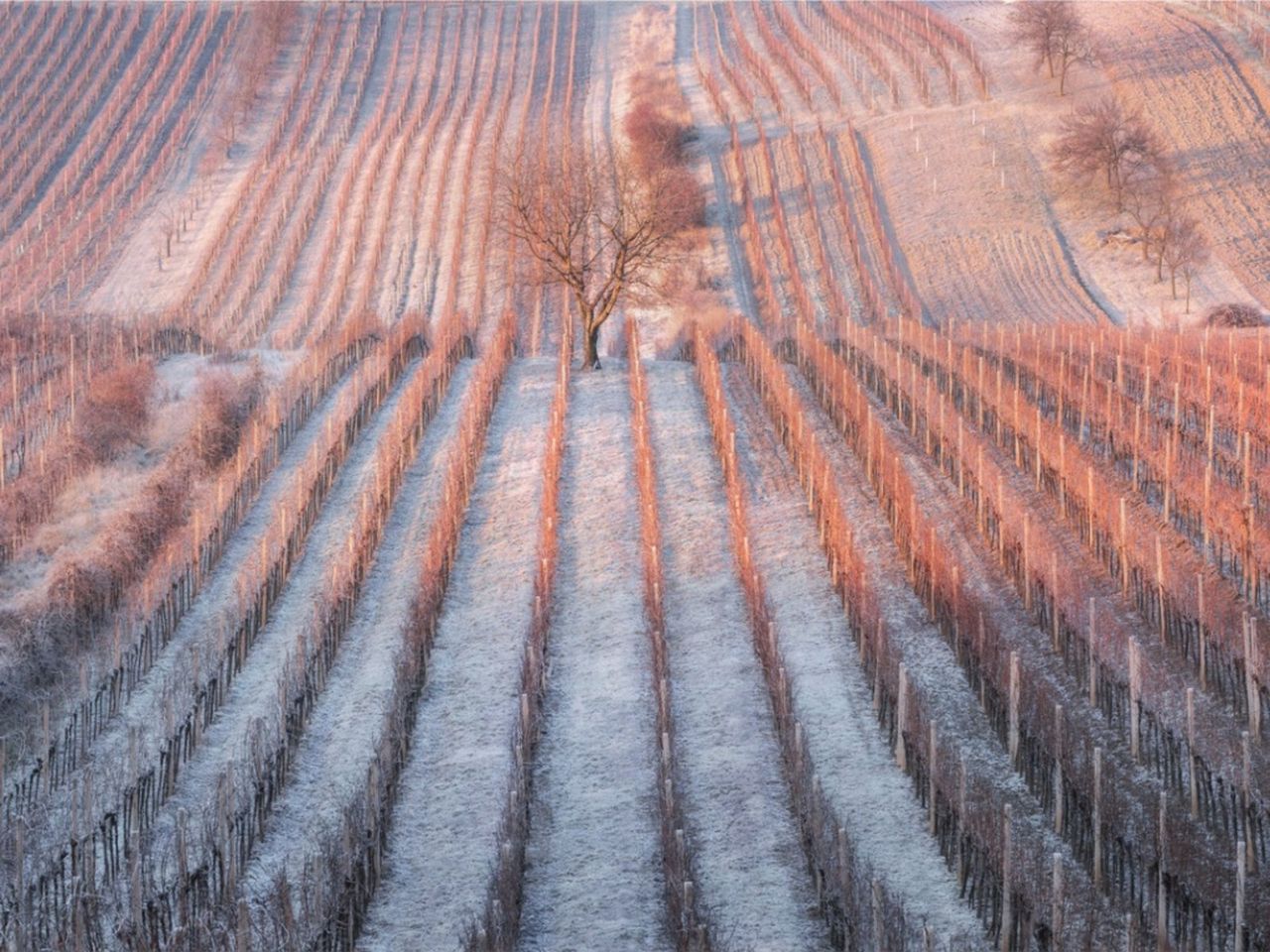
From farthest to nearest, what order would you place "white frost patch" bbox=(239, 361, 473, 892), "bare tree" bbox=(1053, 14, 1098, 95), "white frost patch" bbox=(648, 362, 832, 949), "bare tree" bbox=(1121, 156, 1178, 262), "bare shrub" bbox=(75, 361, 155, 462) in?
"bare tree" bbox=(1053, 14, 1098, 95), "bare tree" bbox=(1121, 156, 1178, 262), "bare shrub" bbox=(75, 361, 155, 462), "white frost patch" bbox=(239, 361, 473, 892), "white frost patch" bbox=(648, 362, 832, 949)

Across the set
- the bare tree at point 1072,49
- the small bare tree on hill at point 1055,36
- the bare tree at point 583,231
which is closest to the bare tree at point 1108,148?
the bare tree at point 1072,49

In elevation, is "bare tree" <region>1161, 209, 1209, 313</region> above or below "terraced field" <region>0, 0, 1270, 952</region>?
above

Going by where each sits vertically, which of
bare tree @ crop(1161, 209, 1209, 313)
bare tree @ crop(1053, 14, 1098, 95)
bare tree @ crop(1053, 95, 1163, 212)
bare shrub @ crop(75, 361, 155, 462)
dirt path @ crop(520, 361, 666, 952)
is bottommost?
dirt path @ crop(520, 361, 666, 952)

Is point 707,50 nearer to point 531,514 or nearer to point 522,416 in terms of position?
point 522,416

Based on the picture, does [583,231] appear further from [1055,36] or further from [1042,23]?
[1055,36]

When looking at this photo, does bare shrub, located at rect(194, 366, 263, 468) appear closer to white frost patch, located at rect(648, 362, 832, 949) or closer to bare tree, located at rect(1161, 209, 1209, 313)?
white frost patch, located at rect(648, 362, 832, 949)

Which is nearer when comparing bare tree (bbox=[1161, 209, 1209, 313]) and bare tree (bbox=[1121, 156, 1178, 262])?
bare tree (bbox=[1161, 209, 1209, 313])

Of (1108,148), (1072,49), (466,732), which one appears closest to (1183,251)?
(1108,148)

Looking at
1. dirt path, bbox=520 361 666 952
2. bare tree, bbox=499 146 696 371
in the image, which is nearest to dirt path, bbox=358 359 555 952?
dirt path, bbox=520 361 666 952
